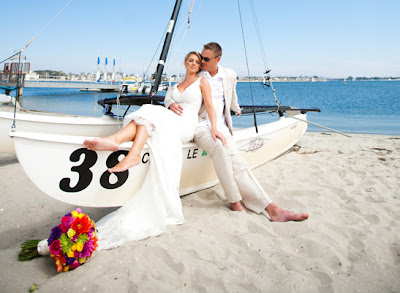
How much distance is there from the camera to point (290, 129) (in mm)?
5859

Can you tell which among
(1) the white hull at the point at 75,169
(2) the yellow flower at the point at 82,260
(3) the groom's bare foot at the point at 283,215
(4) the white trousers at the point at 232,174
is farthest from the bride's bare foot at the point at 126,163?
(3) the groom's bare foot at the point at 283,215

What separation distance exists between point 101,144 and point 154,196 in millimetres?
611

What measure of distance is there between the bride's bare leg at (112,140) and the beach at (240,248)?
0.80 metres

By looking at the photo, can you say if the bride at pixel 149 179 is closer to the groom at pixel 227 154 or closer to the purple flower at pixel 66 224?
the purple flower at pixel 66 224

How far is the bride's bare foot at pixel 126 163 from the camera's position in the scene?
2467 millimetres

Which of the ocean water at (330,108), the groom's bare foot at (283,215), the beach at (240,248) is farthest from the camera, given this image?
the ocean water at (330,108)

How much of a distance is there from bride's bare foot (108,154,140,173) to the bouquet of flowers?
1.40 feet

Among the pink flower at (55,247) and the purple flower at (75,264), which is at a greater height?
the pink flower at (55,247)

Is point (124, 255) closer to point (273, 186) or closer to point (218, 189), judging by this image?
point (218, 189)

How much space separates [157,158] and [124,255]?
2.67 ft

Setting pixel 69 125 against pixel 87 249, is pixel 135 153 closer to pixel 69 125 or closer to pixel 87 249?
pixel 87 249

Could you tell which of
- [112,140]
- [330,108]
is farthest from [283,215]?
[330,108]

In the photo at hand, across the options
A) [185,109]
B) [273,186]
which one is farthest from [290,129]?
[185,109]

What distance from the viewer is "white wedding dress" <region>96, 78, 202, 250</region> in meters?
2.49
